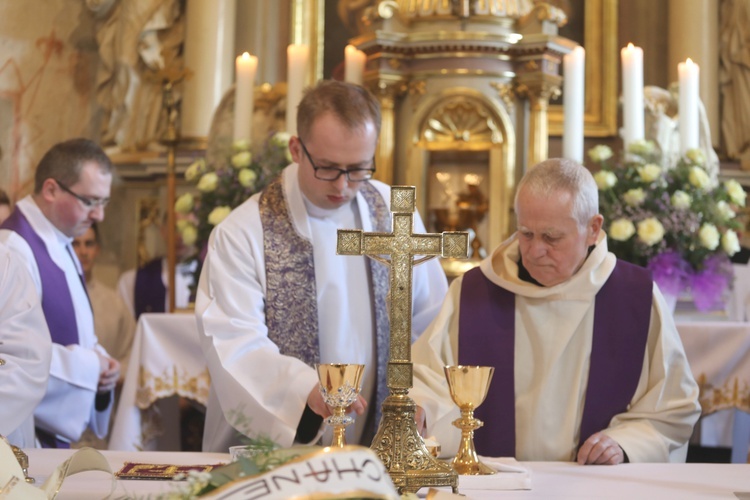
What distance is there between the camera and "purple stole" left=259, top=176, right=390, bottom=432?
3783 mm

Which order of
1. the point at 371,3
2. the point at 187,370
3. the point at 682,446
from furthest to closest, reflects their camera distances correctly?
the point at 371,3
the point at 187,370
the point at 682,446

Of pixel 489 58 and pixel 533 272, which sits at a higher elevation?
pixel 489 58

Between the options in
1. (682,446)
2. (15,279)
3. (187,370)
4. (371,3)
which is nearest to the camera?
(682,446)

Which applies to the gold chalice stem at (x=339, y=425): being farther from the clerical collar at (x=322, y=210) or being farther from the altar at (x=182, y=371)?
the altar at (x=182, y=371)

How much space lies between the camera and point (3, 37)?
25.8ft

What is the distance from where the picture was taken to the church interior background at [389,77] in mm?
6012

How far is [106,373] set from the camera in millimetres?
4688

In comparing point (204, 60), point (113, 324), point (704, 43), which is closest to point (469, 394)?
point (113, 324)

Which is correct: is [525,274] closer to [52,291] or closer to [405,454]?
[405,454]

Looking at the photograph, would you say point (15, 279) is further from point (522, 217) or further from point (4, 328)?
point (522, 217)

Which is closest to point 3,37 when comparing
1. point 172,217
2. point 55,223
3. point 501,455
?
point 172,217

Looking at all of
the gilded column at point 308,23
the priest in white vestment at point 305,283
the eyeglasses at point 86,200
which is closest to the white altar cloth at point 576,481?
the priest in white vestment at point 305,283

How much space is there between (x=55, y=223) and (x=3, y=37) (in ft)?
11.5

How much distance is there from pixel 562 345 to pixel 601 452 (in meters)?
0.53
